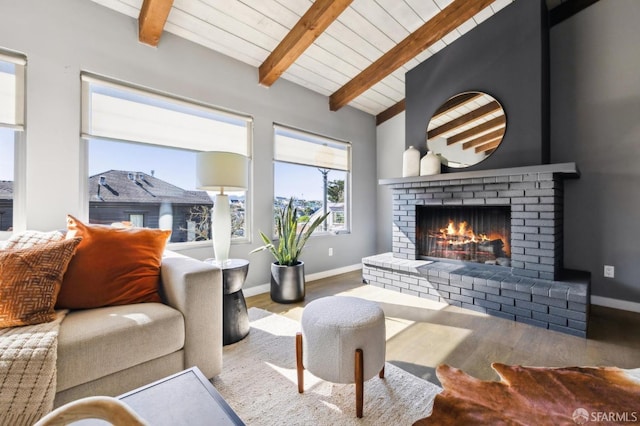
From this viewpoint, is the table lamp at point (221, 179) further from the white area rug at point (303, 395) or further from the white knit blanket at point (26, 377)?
the white knit blanket at point (26, 377)

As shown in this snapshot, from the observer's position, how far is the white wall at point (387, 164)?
451 centimetres

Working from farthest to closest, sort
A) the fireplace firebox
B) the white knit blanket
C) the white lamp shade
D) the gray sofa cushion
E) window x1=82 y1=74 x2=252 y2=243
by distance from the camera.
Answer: the fireplace firebox → window x1=82 y1=74 x2=252 y2=243 → the white lamp shade → the gray sofa cushion → the white knit blanket

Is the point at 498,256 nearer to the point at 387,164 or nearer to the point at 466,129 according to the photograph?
the point at 466,129

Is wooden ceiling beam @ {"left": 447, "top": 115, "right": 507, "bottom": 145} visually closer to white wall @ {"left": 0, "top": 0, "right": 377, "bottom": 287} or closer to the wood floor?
the wood floor

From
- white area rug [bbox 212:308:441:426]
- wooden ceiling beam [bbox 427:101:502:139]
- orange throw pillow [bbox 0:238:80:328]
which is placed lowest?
white area rug [bbox 212:308:441:426]

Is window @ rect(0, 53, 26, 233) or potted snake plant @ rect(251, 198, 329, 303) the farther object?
potted snake plant @ rect(251, 198, 329, 303)

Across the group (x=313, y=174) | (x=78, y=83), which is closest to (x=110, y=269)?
(x=78, y=83)

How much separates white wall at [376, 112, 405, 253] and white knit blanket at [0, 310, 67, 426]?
162 inches

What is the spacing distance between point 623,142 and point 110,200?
4.68 metres

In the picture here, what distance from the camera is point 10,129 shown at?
2002 millimetres

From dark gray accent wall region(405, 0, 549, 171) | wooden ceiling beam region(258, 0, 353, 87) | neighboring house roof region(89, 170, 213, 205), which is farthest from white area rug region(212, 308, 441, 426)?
wooden ceiling beam region(258, 0, 353, 87)

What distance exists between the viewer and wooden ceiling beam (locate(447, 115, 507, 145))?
295 cm

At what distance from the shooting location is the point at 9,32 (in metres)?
1.97

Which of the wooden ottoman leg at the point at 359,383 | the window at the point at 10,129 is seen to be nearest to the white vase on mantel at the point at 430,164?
the wooden ottoman leg at the point at 359,383
